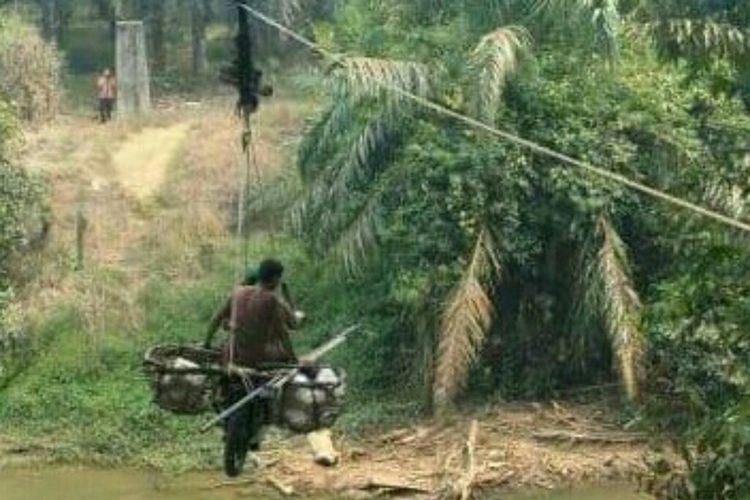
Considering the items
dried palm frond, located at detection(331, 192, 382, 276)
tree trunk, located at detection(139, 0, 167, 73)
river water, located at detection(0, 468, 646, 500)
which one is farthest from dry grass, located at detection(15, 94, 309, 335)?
dried palm frond, located at detection(331, 192, 382, 276)

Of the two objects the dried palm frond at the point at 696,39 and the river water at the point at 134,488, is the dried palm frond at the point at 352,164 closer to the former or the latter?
the river water at the point at 134,488

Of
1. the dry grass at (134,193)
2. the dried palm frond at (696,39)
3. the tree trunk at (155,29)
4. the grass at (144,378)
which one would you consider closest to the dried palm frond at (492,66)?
the grass at (144,378)

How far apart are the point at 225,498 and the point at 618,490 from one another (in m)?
4.84

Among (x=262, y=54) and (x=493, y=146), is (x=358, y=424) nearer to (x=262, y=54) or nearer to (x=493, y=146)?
(x=493, y=146)

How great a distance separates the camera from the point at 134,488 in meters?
20.5

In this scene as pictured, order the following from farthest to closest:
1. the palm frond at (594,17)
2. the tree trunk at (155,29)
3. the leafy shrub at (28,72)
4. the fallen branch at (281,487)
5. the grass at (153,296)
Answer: the tree trunk at (155,29) → the leafy shrub at (28,72) → the grass at (153,296) → the palm frond at (594,17) → the fallen branch at (281,487)

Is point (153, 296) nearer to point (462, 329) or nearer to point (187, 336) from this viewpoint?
point (187, 336)

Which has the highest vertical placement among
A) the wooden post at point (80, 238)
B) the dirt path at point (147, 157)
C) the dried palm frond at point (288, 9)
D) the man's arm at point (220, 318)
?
the dried palm frond at point (288, 9)

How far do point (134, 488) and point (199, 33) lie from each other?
1711cm

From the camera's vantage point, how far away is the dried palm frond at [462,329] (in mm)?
19828

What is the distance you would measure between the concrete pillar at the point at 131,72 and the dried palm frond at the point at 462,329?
13401mm

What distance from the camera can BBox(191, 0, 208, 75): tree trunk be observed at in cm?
3547

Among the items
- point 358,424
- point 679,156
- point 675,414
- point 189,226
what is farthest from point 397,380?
point 675,414

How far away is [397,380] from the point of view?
74.1 feet
